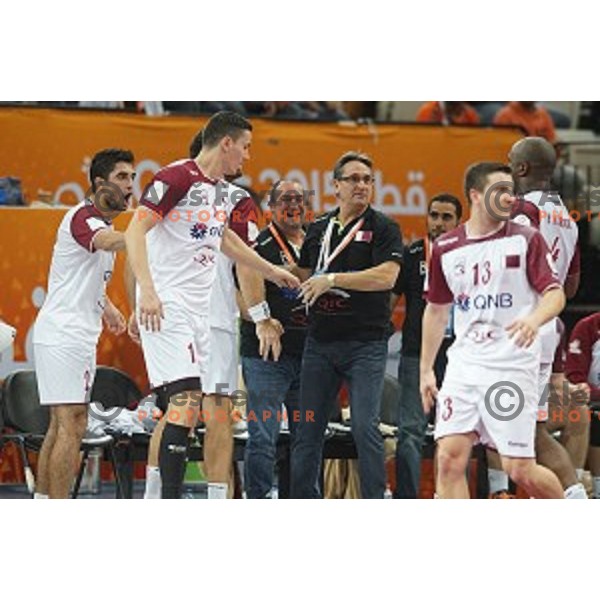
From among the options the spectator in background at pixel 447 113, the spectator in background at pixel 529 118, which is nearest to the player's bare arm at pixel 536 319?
the spectator in background at pixel 529 118

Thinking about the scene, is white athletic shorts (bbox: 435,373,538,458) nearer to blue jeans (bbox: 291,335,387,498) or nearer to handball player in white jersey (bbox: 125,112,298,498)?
blue jeans (bbox: 291,335,387,498)

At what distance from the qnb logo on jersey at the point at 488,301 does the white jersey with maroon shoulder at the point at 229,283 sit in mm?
1728

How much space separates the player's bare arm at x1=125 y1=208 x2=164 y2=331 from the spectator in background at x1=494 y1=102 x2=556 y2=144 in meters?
3.50

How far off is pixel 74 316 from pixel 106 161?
0.82m

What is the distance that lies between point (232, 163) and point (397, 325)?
69.2 inches

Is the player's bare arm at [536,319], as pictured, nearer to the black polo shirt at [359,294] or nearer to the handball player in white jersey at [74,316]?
the black polo shirt at [359,294]

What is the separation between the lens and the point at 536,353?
7.60 m

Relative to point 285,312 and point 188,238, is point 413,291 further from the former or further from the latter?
point 188,238

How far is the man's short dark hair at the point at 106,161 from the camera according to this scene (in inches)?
346

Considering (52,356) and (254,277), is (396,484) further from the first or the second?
(52,356)

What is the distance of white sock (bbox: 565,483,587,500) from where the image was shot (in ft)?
26.6

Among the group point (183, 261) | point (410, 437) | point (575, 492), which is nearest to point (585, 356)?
point (410, 437)

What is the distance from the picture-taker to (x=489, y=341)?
7496mm
